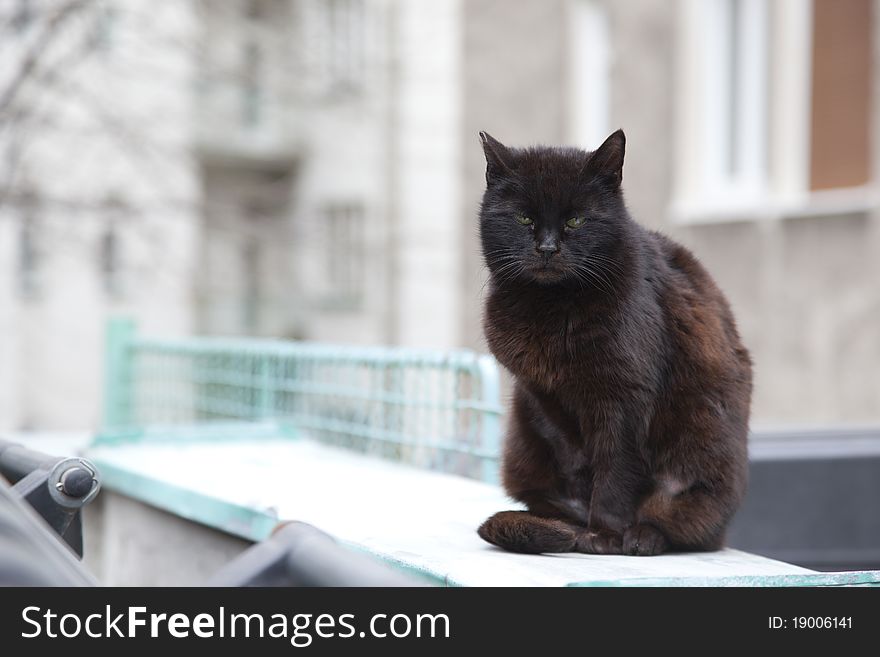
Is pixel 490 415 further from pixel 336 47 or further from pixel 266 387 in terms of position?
pixel 336 47

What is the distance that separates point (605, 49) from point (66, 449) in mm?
7074

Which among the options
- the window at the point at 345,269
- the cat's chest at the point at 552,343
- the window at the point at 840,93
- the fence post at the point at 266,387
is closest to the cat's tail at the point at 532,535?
the cat's chest at the point at 552,343

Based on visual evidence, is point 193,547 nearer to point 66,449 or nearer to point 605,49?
point 66,449

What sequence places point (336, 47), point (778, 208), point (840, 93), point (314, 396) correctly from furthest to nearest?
point (336, 47)
point (778, 208)
point (840, 93)
point (314, 396)

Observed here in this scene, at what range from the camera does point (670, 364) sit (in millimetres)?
1563

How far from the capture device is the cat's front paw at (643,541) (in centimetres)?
152

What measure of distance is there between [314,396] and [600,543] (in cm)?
256

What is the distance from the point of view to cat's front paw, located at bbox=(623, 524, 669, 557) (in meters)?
1.52

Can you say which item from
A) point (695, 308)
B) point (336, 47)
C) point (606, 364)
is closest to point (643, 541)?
point (606, 364)

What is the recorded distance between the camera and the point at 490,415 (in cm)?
273

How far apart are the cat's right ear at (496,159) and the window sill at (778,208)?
575 centimetres

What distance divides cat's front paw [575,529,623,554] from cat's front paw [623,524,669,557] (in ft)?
0.03

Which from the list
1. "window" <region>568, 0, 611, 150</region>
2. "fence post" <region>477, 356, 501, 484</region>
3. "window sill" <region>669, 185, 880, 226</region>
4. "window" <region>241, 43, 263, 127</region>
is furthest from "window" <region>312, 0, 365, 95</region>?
"fence post" <region>477, 356, 501, 484</region>
